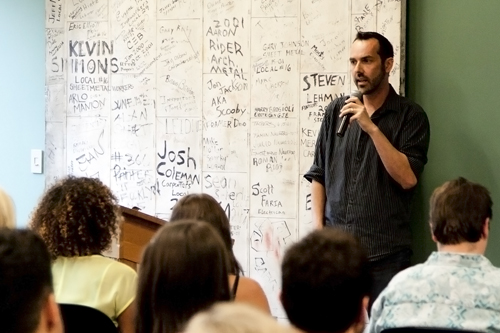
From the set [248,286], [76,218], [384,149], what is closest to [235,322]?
[248,286]

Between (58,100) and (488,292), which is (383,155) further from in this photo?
(58,100)

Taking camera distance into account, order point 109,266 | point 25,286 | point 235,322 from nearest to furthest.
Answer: point 235,322 < point 25,286 < point 109,266

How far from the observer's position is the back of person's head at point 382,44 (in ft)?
11.5

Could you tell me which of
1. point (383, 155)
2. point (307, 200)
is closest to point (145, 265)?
point (383, 155)

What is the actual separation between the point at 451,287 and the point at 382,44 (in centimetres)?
160

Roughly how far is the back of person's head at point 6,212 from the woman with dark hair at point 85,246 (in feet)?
0.29

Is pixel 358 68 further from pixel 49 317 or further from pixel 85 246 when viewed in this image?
pixel 49 317

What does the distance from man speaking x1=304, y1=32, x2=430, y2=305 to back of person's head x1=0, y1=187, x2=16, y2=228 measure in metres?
1.63

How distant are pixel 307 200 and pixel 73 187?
1.80 m

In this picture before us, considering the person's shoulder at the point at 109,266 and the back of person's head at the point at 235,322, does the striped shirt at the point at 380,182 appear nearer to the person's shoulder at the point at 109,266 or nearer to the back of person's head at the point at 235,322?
the person's shoulder at the point at 109,266

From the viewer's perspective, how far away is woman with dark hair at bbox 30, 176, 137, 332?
7.48 ft

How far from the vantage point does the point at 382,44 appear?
138 inches

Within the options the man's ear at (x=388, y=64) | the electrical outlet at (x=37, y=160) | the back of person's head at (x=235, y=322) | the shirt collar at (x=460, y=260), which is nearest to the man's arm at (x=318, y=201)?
the man's ear at (x=388, y=64)

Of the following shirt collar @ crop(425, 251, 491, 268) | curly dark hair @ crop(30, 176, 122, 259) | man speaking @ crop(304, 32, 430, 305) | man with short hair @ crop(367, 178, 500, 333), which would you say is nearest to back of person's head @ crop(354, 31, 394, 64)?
man speaking @ crop(304, 32, 430, 305)
